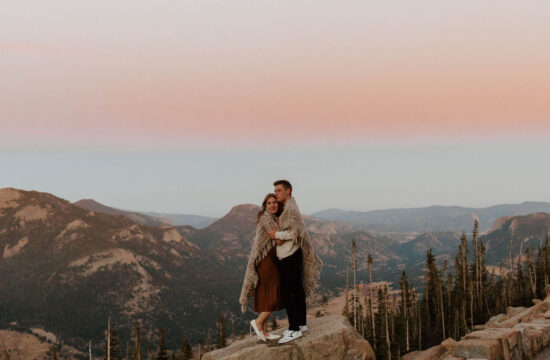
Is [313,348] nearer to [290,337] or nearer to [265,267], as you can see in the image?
[290,337]

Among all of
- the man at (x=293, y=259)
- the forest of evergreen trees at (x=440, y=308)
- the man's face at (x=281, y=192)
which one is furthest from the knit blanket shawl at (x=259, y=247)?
the forest of evergreen trees at (x=440, y=308)

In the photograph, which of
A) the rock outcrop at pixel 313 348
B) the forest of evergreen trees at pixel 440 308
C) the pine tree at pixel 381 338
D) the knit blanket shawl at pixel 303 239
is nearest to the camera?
the knit blanket shawl at pixel 303 239

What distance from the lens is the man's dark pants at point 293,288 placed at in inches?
452

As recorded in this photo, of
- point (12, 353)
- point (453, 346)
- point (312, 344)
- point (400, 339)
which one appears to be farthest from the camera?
point (12, 353)

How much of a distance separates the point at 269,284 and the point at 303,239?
1.47 m

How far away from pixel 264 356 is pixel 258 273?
2166 mm

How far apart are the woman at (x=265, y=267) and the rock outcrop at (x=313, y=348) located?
0.61m

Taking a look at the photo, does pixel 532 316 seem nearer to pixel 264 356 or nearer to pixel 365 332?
pixel 264 356

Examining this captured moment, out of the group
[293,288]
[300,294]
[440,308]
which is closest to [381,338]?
[440,308]

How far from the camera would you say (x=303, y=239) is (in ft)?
38.3

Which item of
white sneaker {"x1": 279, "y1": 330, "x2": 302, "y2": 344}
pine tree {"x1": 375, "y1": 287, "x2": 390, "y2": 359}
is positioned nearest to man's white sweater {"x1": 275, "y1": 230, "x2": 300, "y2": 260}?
white sneaker {"x1": 279, "y1": 330, "x2": 302, "y2": 344}

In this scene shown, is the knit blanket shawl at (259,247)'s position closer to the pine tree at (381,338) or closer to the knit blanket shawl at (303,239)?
the knit blanket shawl at (303,239)

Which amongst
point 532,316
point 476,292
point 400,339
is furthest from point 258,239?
point 476,292

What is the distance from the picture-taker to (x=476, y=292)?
272 feet
